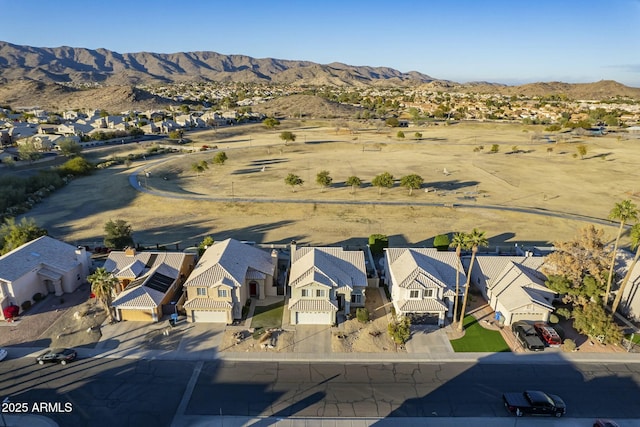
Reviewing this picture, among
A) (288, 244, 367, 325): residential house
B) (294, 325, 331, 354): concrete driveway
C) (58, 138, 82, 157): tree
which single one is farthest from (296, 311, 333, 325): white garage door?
(58, 138, 82, 157): tree

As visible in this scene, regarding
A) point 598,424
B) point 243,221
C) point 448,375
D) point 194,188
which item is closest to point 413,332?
point 448,375

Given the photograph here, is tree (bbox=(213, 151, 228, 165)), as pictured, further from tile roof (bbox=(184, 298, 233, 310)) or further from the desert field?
tile roof (bbox=(184, 298, 233, 310))

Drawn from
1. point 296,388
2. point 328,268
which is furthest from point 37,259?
point 296,388

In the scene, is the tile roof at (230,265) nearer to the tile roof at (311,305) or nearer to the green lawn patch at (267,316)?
the green lawn patch at (267,316)

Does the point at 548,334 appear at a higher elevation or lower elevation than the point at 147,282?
lower

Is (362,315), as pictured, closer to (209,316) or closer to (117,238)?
(209,316)

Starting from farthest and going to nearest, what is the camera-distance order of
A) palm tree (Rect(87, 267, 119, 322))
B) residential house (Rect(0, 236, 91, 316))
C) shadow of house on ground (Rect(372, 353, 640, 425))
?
residential house (Rect(0, 236, 91, 316)), palm tree (Rect(87, 267, 119, 322)), shadow of house on ground (Rect(372, 353, 640, 425))
